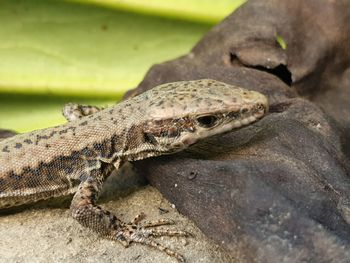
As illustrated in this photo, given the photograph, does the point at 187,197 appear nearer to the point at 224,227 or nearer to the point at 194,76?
the point at 224,227

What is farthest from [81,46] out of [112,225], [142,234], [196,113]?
[142,234]

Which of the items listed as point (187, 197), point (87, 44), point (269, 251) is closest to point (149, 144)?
point (187, 197)

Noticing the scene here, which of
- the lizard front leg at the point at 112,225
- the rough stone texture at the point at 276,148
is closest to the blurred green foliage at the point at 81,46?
the rough stone texture at the point at 276,148

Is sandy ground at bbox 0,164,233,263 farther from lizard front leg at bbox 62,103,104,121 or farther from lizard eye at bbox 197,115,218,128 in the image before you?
lizard front leg at bbox 62,103,104,121

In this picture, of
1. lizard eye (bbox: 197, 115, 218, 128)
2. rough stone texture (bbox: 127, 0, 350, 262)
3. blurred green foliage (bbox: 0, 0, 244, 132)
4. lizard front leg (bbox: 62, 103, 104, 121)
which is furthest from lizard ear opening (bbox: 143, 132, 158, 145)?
blurred green foliage (bbox: 0, 0, 244, 132)

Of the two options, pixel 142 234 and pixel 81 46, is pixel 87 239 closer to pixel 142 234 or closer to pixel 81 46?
pixel 142 234

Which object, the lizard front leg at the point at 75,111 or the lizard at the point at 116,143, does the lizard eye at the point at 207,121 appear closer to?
the lizard at the point at 116,143
